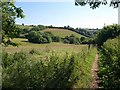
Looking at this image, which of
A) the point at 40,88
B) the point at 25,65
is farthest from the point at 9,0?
the point at 40,88

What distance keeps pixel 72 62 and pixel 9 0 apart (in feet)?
13.9

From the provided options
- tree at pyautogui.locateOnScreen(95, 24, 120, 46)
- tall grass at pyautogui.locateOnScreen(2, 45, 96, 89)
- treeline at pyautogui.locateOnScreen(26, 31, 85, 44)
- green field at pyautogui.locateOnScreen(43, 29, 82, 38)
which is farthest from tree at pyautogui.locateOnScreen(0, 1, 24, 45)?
green field at pyautogui.locateOnScreen(43, 29, 82, 38)

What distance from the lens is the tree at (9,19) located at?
1088 cm

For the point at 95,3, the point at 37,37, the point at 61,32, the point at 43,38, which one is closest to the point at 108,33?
the point at 37,37

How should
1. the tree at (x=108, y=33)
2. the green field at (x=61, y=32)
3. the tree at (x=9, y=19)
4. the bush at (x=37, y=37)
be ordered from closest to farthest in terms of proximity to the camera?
the tree at (x=9, y=19)
the tree at (x=108, y=33)
the bush at (x=37, y=37)
the green field at (x=61, y=32)

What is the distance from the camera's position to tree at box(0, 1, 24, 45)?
35.7ft

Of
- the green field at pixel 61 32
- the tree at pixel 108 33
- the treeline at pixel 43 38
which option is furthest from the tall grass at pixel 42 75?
the green field at pixel 61 32

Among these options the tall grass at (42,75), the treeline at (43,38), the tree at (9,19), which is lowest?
the treeline at (43,38)

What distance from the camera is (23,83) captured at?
434 inches

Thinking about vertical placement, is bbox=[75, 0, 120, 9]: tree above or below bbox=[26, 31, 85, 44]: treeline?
above

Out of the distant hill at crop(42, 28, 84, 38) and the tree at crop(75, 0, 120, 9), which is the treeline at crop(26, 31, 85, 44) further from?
the tree at crop(75, 0, 120, 9)

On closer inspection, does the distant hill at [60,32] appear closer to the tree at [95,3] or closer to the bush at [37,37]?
the bush at [37,37]

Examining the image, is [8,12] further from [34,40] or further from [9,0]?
[34,40]

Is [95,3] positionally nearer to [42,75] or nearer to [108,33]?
[42,75]
